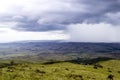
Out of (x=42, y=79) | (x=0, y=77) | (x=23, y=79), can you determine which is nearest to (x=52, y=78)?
(x=42, y=79)

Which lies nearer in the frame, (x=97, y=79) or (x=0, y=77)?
(x=0, y=77)

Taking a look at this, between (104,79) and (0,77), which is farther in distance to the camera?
(104,79)

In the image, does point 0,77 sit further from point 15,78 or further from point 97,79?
point 97,79

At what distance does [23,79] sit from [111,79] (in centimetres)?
4625

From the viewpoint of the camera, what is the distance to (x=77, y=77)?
108125 mm

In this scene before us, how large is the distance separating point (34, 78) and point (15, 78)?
8.16m

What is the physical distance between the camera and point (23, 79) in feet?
307

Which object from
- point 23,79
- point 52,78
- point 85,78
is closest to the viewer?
point 23,79

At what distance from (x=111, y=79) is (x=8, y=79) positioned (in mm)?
51692

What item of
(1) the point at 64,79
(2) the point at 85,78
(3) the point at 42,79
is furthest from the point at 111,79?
(3) the point at 42,79

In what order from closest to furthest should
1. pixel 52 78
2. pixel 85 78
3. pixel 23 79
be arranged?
1. pixel 23 79
2. pixel 52 78
3. pixel 85 78

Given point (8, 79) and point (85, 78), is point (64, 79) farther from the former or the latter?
point (8, 79)

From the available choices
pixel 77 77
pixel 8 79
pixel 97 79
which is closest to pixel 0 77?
pixel 8 79

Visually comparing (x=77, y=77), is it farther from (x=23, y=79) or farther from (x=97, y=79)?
(x=23, y=79)
